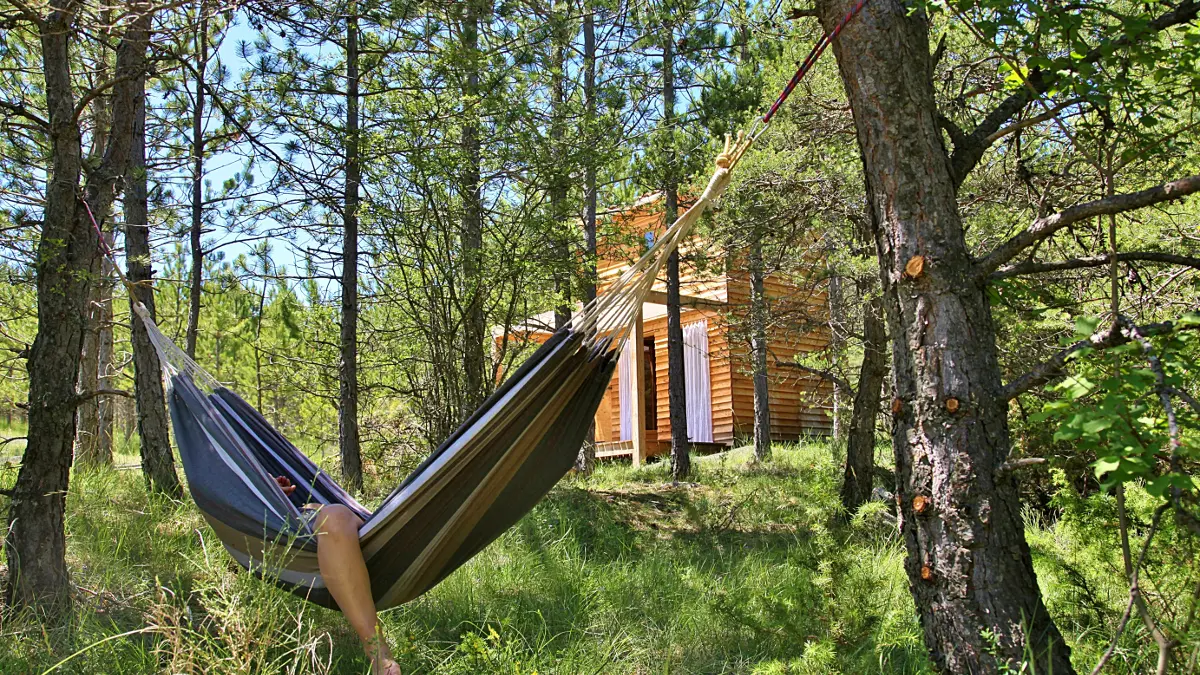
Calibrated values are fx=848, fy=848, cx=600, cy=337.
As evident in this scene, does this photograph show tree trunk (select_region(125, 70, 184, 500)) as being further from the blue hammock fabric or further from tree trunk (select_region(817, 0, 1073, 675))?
tree trunk (select_region(817, 0, 1073, 675))

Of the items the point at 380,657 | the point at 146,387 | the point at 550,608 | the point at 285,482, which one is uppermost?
the point at 146,387

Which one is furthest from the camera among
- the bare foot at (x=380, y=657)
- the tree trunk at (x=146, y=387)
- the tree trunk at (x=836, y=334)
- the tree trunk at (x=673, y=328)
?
the tree trunk at (x=673, y=328)

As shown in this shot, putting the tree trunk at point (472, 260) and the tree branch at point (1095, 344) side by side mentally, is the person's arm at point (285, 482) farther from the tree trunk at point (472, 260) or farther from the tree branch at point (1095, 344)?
the tree branch at point (1095, 344)

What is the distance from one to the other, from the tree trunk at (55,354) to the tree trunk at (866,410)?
338 cm

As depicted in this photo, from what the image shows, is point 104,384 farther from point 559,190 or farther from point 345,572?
point 345,572

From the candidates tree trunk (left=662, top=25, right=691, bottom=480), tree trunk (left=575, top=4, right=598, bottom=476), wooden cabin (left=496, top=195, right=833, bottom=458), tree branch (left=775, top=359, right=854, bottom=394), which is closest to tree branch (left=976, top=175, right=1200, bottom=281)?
tree branch (left=775, top=359, right=854, bottom=394)

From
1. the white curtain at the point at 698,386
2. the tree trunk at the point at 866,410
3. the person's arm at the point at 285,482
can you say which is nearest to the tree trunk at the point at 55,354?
the person's arm at the point at 285,482

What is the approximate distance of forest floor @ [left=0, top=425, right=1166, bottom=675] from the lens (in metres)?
2.00

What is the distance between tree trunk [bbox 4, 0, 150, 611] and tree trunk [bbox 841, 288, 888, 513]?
133 inches

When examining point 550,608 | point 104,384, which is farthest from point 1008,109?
point 104,384

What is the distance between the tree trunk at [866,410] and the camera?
14.2ft

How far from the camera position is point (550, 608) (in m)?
2.85

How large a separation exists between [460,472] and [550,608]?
0.90m

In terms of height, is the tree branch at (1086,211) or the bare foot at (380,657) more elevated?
the tree branch at (1086,211)
